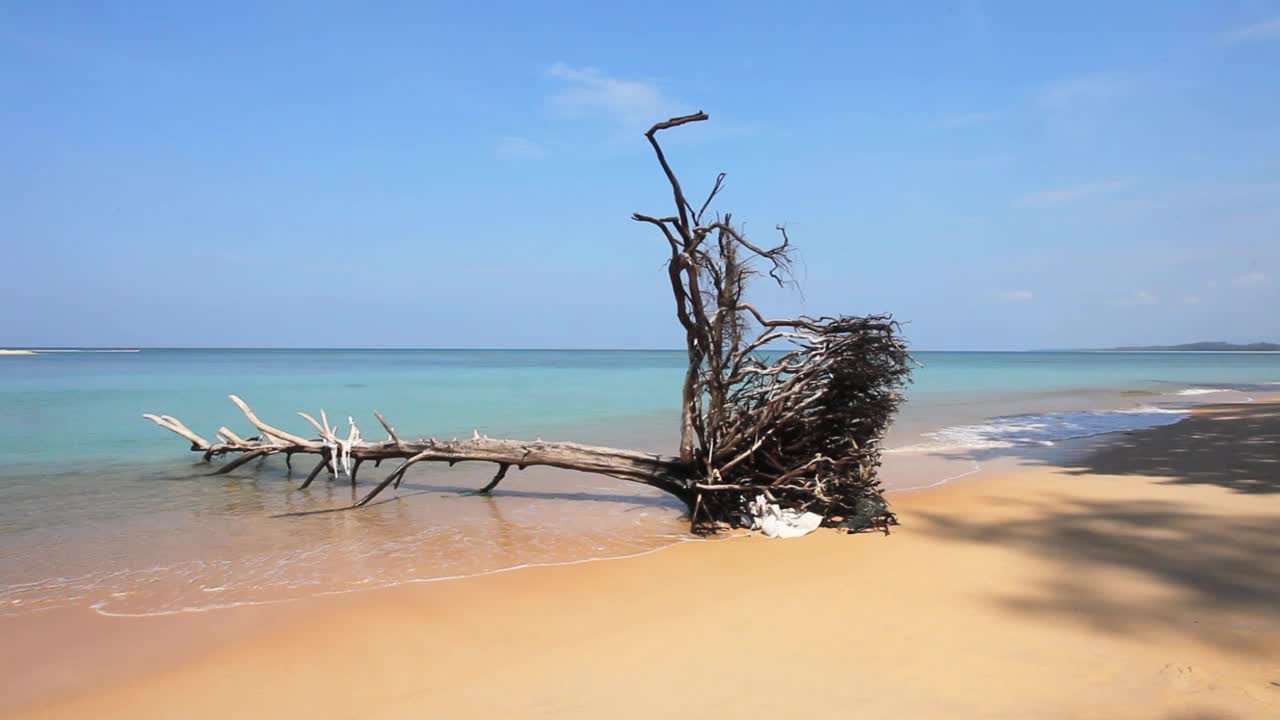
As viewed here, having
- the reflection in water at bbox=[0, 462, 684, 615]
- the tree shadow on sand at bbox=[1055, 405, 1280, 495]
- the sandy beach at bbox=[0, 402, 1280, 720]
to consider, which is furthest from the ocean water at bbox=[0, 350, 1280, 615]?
the tree shadow on sand at bbox=[1055, 405, 1280, 495]

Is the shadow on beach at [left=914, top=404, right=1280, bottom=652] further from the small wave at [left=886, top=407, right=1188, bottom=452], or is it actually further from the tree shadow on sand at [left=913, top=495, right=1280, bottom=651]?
the small wave at [left=886, top=407, right=1188, bottom=452]

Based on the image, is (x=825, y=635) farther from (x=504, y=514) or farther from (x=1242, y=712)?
(x=504, y=514)

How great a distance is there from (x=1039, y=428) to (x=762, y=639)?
46.4 feet

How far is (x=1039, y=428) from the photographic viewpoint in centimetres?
1572

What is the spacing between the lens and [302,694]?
3580mm

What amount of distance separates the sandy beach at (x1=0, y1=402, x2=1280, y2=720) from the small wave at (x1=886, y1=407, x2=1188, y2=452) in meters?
7.04

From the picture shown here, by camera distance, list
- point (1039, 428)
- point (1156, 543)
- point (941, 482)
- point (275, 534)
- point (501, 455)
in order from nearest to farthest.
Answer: point (1156, 543) → point (275, 534) → point (501, 455) → point (941, 482) → point (1039, 428)

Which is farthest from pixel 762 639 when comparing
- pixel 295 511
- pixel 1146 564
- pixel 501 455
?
pixel 295 511

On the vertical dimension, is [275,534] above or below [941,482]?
below

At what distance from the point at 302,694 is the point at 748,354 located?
515 cm

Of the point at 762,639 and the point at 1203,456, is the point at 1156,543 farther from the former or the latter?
the point at 1203,456

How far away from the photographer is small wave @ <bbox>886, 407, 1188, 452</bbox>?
43.5 feet

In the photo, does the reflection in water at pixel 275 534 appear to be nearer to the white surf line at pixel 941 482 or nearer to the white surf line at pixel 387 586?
the white surf line at pixel 387 586

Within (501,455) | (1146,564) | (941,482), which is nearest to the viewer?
(1146,564)
